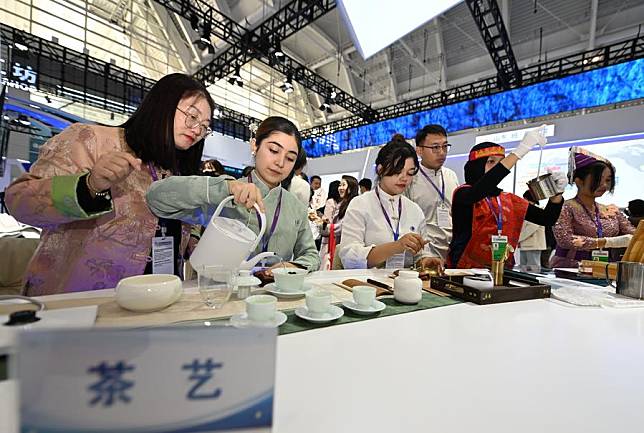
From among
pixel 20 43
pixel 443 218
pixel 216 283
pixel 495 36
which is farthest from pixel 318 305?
pixel 20 43

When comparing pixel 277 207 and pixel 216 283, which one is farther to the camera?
pixel 277 207

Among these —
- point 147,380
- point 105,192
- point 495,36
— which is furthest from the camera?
point 495,36

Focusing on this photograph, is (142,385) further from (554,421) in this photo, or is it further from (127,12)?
(127,12)

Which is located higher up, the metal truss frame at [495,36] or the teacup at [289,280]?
the metal truss frame at [495,36]

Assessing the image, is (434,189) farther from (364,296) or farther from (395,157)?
(364,296)

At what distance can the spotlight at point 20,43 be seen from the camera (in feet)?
20.8

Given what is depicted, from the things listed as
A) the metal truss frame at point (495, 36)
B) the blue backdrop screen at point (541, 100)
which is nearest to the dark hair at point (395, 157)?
the blue backdrop screen at point (541, 100)

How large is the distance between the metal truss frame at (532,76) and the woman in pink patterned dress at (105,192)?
664 cm

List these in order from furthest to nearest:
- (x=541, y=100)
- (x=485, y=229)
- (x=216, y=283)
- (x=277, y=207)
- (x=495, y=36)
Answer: (x=495, y=36), (x=541, y=100), (x=485, y=229), (x=277, y=207), (x=216, y=283)

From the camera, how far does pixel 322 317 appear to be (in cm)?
79

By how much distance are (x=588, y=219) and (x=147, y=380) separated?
3.06 m

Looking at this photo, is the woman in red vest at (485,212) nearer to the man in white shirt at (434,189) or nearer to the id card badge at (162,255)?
the man in white shirt at (434,189)

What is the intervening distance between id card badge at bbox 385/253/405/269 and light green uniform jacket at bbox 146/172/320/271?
40cm

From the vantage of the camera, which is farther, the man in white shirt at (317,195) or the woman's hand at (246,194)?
the man in white shirt at (317,195)
